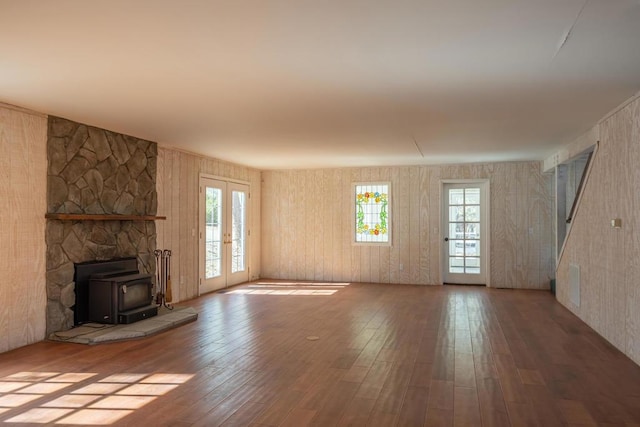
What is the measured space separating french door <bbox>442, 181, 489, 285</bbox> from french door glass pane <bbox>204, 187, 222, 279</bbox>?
14.4 ft

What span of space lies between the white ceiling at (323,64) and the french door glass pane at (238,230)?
3.25 metres

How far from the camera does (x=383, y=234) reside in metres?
9.59

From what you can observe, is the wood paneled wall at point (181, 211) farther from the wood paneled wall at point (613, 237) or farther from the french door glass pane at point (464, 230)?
the wood paneled wall at point (613, 237)

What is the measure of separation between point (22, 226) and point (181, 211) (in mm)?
2811

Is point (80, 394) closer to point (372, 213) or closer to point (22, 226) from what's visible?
point (22, 226)

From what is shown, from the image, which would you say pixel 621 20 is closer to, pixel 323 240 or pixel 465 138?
pixel 465 138

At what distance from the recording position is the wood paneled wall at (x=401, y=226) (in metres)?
8.77

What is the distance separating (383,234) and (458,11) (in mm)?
7232

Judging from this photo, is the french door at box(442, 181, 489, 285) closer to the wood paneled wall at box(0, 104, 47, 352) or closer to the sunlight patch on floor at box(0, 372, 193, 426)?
the sunlight patch on floor at box(0, 372, 193, 426)

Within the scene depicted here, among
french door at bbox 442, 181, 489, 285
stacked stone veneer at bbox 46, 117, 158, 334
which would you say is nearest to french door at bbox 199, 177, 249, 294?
stacked stone veneer at bbox 46, 117, 158, 334

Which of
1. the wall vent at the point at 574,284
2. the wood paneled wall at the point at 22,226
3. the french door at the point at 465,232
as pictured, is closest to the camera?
the wood paneled wall at the point at 22,226

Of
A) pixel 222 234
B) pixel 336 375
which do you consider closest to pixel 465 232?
pixel 222 234

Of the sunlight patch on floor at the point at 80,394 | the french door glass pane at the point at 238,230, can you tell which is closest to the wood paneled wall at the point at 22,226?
the sunlight patch on floor at the point at 80,394

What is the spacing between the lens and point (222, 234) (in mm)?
8664
